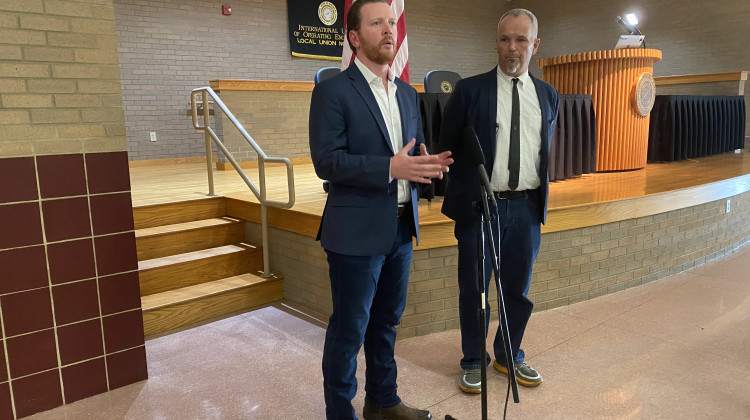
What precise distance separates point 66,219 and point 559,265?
284cm

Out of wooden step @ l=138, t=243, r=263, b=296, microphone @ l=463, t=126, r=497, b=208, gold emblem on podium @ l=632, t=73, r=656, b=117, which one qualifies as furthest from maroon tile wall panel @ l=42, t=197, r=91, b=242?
gold emblem on podium @ l=632, t=73, r=656, b=117

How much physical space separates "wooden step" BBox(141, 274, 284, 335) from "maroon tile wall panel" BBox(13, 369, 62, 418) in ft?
2.58

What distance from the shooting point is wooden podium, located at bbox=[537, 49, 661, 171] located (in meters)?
5.37

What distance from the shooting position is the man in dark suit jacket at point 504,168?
231 cm

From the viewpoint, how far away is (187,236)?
13.0 ft

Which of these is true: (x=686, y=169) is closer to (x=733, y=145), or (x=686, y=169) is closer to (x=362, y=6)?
(x=733, y=145)

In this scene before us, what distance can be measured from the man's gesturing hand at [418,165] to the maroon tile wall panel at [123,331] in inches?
66.1

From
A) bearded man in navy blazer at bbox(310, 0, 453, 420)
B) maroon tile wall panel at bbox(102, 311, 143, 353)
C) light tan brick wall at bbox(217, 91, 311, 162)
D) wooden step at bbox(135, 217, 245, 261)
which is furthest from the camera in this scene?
light tan brick wall at bbox(217, 91, 311, 162)

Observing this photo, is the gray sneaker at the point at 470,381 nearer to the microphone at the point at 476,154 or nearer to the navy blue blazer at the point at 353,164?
the navy blue blazer at the point at 353,164

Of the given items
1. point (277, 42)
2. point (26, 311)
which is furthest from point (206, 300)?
point (277, 42)

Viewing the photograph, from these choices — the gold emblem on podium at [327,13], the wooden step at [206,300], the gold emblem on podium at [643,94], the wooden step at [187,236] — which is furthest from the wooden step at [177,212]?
the gold emblem on podium at [327,13]

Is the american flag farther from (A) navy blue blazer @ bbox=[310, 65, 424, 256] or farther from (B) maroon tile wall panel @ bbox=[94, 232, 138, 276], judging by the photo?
(A) navy blue blazer @ bbox=[310, 65, 424, 256]

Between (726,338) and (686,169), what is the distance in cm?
327

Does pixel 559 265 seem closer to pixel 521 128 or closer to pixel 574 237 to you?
pixel 574 237
